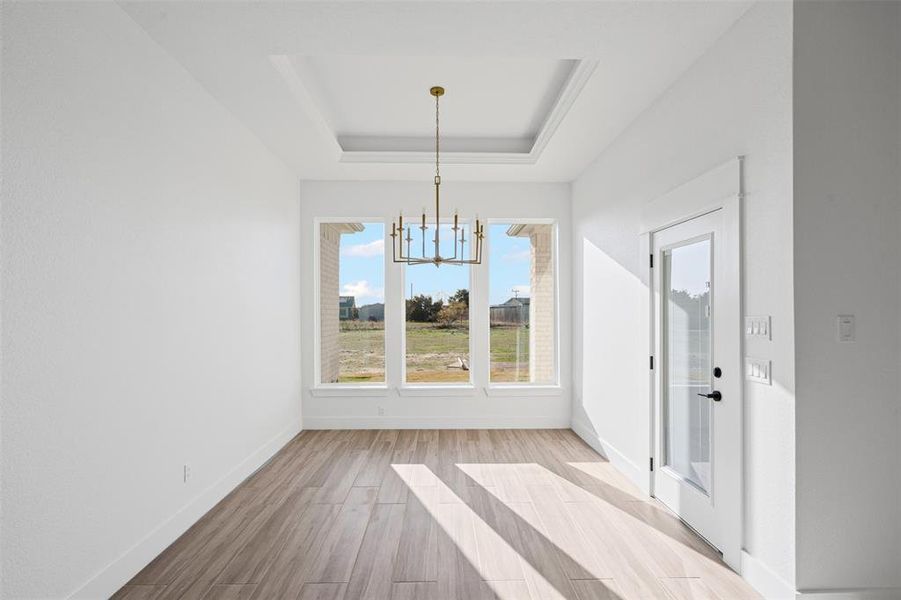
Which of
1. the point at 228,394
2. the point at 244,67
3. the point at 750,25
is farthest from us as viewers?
the point at 228,394

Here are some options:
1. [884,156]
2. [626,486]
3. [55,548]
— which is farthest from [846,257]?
[55,548]

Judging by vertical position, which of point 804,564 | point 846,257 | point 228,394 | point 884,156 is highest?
point 884,156

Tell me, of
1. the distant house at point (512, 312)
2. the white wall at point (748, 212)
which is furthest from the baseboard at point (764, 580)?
the distant house at point (512, 312)

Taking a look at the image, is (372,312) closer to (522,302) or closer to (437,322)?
(437,322)

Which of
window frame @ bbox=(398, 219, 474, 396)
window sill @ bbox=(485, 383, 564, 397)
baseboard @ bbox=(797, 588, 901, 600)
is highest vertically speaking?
window frame @ bbox=(398, 219, 474, 396)

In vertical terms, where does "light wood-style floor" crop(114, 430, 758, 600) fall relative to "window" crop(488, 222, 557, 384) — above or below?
below

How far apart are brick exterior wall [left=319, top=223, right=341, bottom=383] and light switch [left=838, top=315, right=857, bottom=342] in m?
4.81

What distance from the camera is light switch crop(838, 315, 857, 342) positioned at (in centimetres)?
212

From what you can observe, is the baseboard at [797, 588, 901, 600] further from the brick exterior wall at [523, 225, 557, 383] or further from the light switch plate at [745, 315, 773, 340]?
the brick exterior wall at [523, 225, 557, 383]

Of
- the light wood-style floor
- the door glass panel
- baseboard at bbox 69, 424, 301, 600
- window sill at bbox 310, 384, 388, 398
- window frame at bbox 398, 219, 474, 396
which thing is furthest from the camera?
window frame at bbox 398, 219, 474, 396

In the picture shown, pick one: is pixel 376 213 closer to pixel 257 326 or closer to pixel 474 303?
pixel 474 303

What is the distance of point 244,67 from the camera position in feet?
9.89

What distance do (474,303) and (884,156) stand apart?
3.98 meters

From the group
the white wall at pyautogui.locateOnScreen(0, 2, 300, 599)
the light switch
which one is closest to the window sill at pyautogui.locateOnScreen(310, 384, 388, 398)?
the white wall at pyautogui.locateOnScreen(0, 2, 300, 599)
